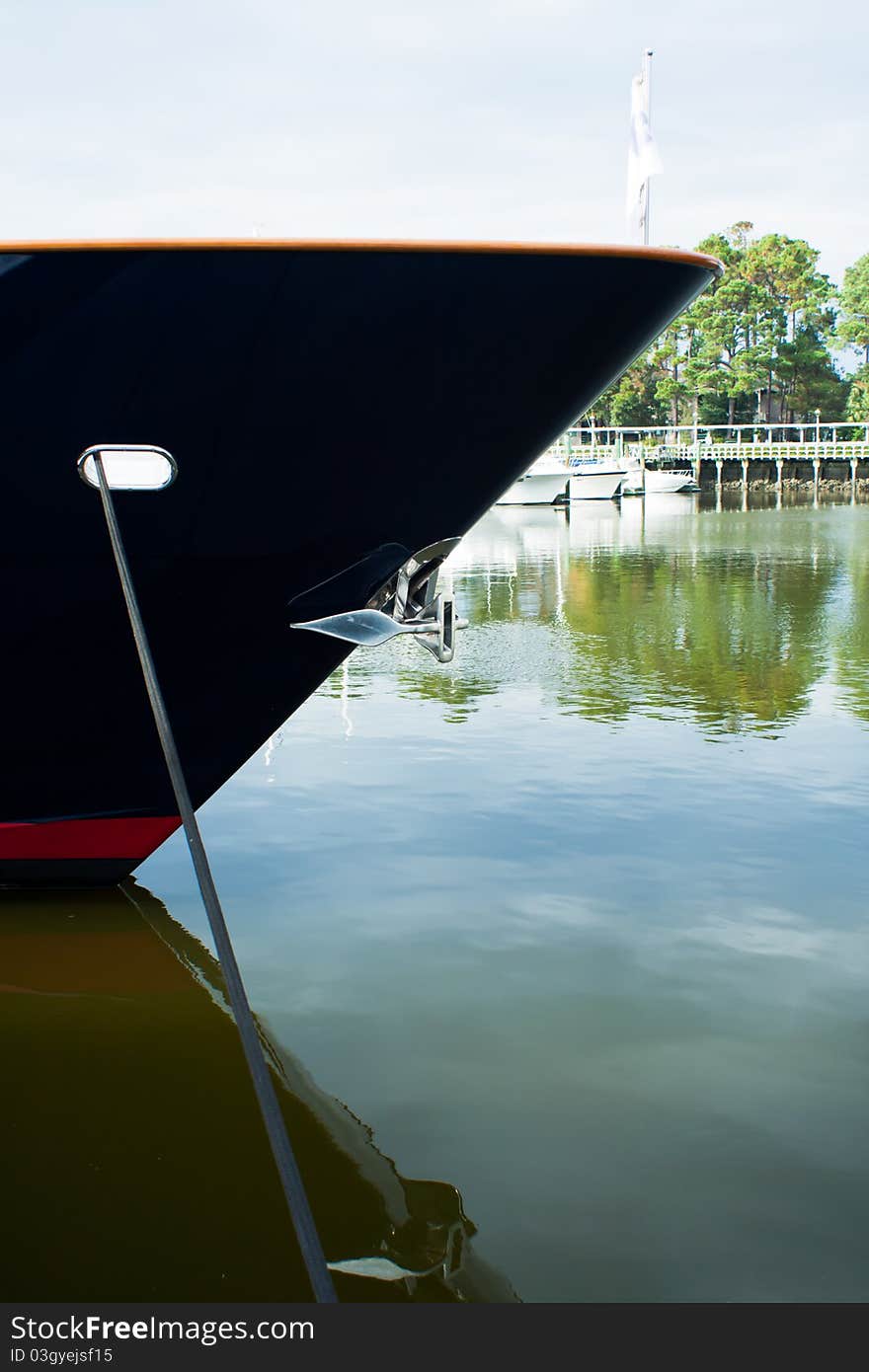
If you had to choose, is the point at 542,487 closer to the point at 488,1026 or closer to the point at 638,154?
the point at 638,154

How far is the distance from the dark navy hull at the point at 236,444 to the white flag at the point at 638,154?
0.36 m

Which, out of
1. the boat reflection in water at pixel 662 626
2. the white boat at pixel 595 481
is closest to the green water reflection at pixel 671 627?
the boat reflection in water at pixel 662 626

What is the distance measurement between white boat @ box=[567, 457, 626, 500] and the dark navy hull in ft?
166

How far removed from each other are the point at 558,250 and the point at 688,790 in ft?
12.6

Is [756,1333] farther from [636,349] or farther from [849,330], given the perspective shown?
[849,330]

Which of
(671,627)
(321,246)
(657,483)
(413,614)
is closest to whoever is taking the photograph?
(321,246)

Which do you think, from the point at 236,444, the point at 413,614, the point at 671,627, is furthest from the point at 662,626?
the point at 236,444

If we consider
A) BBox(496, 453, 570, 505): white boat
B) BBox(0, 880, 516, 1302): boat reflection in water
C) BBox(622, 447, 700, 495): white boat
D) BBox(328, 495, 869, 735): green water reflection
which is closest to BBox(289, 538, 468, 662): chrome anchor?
BBox(0, 880, 516, 1302): boat reflection in water

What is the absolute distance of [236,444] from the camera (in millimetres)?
4457

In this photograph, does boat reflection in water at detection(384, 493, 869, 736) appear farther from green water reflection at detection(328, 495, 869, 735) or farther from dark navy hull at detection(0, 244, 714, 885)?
dark navy hull at detection(0, 244, 714, 885)

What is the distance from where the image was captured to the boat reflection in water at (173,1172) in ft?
9.96

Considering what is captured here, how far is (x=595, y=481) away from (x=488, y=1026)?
172 ft

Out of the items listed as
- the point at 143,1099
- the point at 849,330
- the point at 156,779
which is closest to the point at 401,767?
the point at 156,779

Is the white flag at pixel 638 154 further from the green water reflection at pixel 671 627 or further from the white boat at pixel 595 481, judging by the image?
the white boat at pixel 595 481
